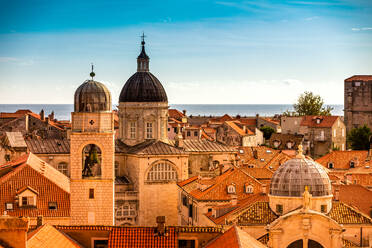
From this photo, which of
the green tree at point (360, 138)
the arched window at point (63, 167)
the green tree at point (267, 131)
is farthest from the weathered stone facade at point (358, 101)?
the arched window at point (63, 167)

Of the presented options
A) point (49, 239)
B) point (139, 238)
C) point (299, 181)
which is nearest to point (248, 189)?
point (299, 181)

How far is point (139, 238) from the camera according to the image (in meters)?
34.8

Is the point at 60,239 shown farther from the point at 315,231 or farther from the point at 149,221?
the point at 149,221

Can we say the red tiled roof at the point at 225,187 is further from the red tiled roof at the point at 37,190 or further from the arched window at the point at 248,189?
the red tiled roof at the point at 37,190

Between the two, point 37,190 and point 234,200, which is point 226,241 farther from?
point 37,190

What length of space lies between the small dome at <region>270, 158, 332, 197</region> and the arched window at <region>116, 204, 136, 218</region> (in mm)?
26852

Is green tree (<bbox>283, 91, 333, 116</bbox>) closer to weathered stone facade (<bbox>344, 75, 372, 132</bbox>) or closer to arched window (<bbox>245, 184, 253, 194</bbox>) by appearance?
weathered stone facade (<bbox>344, 75, 372, 132</bbox>)

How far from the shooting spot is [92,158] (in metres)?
48.3

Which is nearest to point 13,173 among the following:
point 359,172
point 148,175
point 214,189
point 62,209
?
point 62,209

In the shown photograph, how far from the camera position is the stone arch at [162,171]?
6956 cm

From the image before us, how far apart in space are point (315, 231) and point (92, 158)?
15249mm

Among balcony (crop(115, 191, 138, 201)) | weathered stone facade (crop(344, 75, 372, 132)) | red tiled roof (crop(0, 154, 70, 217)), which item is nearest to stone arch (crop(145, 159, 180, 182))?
balcony (crop(115, 191, 138, 201))

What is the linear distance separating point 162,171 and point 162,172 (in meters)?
0.09

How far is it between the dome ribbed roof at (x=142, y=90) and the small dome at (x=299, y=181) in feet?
106
